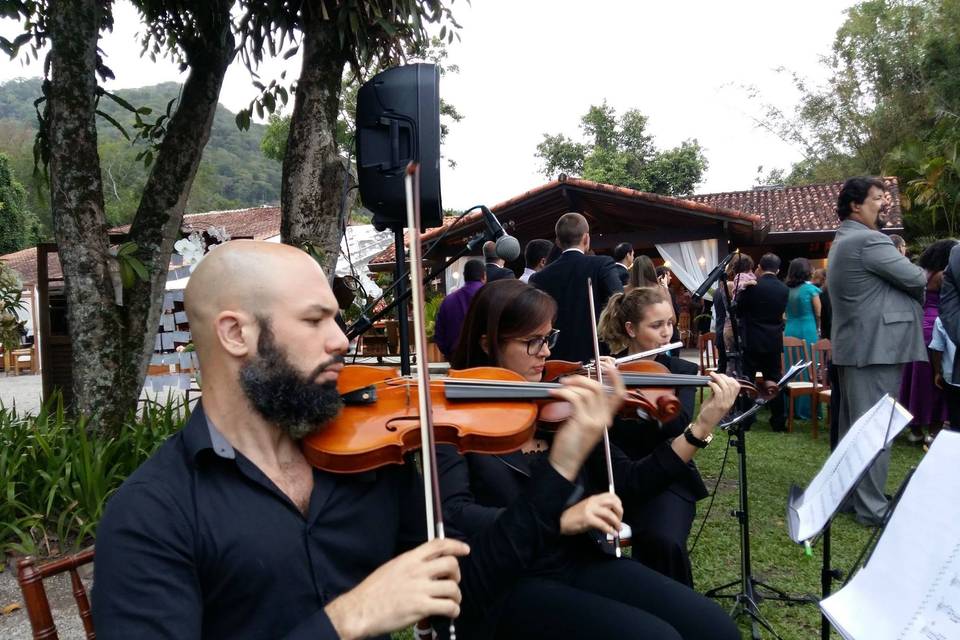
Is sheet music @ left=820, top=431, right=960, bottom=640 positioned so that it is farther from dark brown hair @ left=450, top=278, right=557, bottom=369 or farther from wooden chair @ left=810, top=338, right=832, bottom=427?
wooden chair @ left=810, top=338, right=832, bottom=427

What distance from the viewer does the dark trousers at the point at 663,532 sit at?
2.61m

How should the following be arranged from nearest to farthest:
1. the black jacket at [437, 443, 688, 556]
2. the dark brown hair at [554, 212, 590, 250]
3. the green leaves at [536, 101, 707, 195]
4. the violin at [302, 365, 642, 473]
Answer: the violin at [302, 365, 642, 473], the black jacket at [437, 443, 688, 556], the dark brown hair at [554, 212, 590, 250], the green leaves at [536, 101, 707, 195]

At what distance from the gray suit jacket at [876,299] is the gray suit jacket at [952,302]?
0.14 metres

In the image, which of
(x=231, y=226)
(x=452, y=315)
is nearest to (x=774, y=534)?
(x=452, y=315)

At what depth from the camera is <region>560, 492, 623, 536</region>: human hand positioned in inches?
70.6

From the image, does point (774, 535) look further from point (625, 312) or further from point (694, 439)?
point (694, 439)

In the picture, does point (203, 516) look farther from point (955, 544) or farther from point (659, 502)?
point (659, 502)

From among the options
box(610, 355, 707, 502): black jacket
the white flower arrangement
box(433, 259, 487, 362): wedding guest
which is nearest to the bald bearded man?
box(610, 355, 707, 502): black jacket

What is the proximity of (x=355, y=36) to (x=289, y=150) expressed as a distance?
804 millimetres

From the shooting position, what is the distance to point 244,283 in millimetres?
1513

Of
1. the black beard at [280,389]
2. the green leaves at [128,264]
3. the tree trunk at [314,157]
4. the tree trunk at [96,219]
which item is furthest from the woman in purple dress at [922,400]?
the black beard at [280,389]

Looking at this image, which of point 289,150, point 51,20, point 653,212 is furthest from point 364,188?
point 653,212

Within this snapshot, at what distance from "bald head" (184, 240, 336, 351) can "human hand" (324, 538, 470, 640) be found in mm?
604

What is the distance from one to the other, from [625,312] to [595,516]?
1.74 metres
